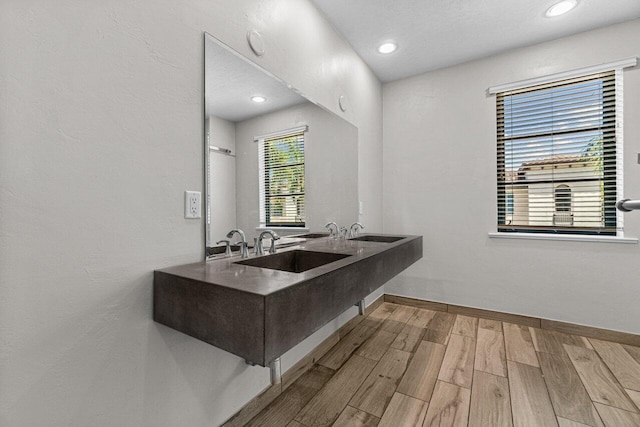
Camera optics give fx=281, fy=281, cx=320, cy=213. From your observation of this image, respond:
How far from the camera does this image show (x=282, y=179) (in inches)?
70.9

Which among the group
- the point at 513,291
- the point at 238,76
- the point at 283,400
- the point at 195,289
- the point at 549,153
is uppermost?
the point at 238,76

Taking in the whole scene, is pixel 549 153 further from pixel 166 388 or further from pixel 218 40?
pixel 166 388

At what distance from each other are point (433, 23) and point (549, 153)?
1.50m

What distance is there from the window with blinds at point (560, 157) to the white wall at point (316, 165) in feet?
4.73

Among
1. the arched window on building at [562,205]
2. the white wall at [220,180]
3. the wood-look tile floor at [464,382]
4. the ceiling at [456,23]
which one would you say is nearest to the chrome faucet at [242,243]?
the white wall at [220,180]

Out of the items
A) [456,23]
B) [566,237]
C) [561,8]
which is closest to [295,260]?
[456,23]

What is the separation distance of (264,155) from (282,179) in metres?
0.20

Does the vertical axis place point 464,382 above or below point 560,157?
below

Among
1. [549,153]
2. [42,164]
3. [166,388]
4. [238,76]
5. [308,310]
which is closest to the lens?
[42,164]

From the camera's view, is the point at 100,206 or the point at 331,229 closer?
the point at 100,206

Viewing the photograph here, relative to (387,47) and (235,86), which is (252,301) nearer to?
(235,86)

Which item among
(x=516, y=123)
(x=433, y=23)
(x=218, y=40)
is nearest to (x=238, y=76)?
(x=218, y=40)

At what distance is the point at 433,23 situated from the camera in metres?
2.19

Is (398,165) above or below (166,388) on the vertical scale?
above
